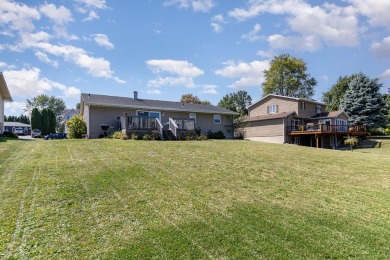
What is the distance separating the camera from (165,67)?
24.0m

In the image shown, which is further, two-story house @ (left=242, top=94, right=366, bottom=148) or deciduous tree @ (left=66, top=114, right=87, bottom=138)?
two-story house @ (left=242, top=94, right=366, bottom=148)

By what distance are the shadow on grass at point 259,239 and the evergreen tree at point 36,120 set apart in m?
47.7

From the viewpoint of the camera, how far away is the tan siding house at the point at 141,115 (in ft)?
62.8

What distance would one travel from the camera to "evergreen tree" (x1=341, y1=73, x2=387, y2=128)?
33.3m

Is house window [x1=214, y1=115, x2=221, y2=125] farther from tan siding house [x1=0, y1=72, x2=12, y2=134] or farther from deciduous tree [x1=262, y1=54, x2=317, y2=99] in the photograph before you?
deciduous tree [x1=262, y1=54, x2=317, y2=99]

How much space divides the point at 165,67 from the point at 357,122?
2763 cm

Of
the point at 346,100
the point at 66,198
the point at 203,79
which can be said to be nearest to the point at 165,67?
the point at 203,79

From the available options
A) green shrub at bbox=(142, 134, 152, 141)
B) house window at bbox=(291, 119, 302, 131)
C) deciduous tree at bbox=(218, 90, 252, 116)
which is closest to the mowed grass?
green shrub at bbox=(142, 134, 152, 141)

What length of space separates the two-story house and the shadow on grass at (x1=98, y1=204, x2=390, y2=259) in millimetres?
23900

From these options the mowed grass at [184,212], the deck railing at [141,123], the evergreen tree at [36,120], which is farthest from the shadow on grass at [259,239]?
the evergreen tree at [36,120]

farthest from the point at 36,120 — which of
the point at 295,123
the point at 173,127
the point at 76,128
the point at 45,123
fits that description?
the point at 295,123

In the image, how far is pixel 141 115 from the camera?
22.0 m

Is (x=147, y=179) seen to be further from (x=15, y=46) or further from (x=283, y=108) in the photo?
(x=283, y=108)

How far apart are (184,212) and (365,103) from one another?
1487 inches
